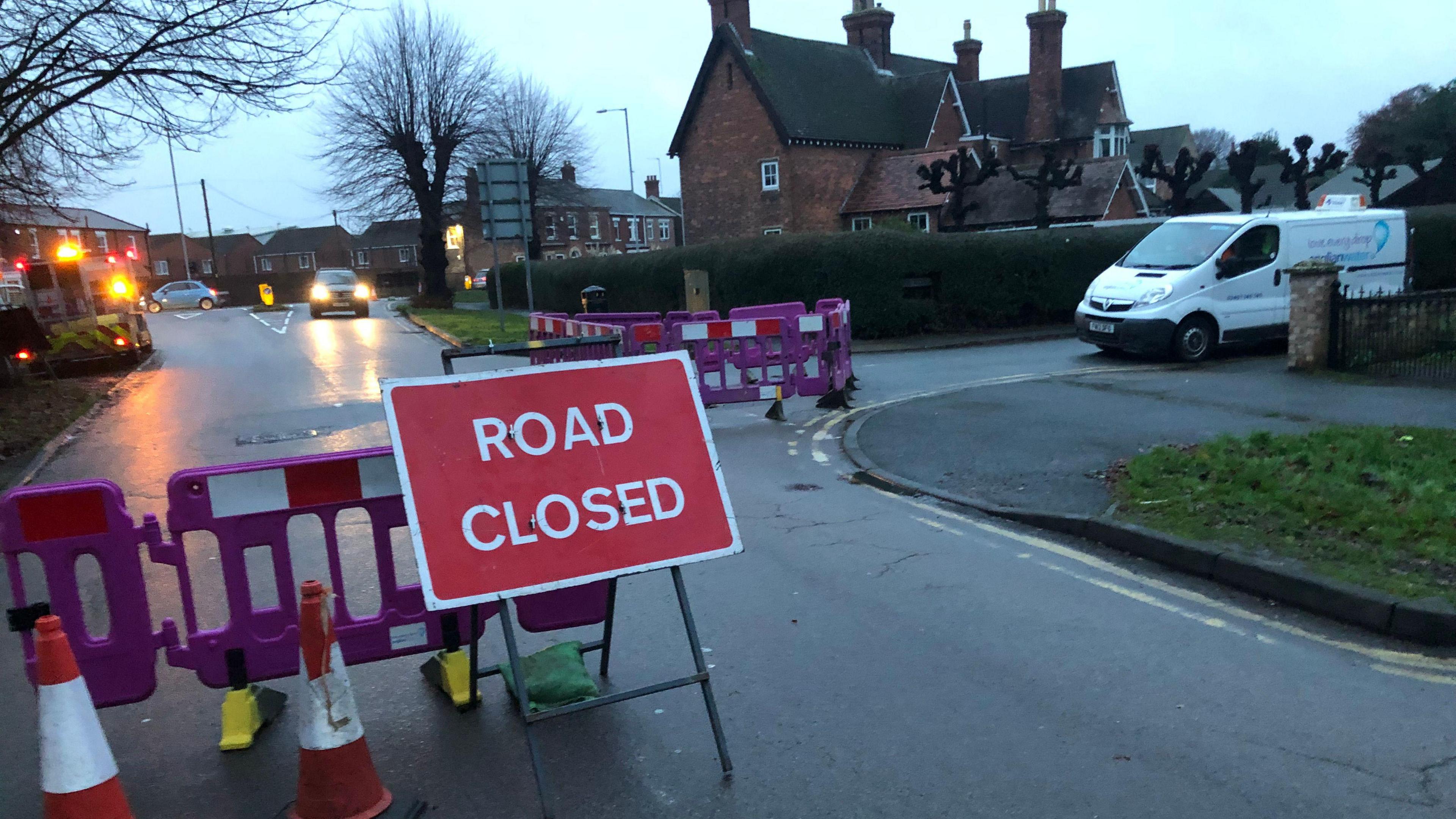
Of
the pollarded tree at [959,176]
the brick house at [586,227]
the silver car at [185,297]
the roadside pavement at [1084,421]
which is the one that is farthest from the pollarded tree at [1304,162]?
the silver car at [185,297]

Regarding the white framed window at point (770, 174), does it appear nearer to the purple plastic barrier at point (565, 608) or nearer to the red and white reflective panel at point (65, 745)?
the purple plastic barrier at point (565, 608)

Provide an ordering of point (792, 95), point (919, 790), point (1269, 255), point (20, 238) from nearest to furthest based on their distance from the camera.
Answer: point (919, 790), point (1269, 255), point (20, 238), point (792, 95)

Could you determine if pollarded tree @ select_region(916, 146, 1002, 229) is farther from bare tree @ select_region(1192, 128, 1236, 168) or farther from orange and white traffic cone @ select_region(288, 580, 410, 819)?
bare tree @ select_region(1192, 128, 1236, 168)

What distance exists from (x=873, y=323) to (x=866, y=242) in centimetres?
167

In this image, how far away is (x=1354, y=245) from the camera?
51.1 feet

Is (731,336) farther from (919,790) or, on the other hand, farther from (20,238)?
(20,238)

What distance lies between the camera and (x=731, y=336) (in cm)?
1102

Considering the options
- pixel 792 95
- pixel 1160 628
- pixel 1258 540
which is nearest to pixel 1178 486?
pixel 1258 540

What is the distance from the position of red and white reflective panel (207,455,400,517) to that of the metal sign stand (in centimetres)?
51

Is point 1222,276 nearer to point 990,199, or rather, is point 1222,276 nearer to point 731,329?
point 731,329

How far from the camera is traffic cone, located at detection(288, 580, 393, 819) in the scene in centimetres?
333

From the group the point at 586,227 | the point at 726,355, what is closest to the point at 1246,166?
the point at 726,355

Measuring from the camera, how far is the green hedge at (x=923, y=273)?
20359mm

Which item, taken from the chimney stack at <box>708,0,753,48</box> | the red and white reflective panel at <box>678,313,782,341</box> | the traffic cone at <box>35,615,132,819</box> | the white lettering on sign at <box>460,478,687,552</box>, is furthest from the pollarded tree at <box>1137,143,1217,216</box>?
the traffic cone at <box>35,615,132,819</box>
